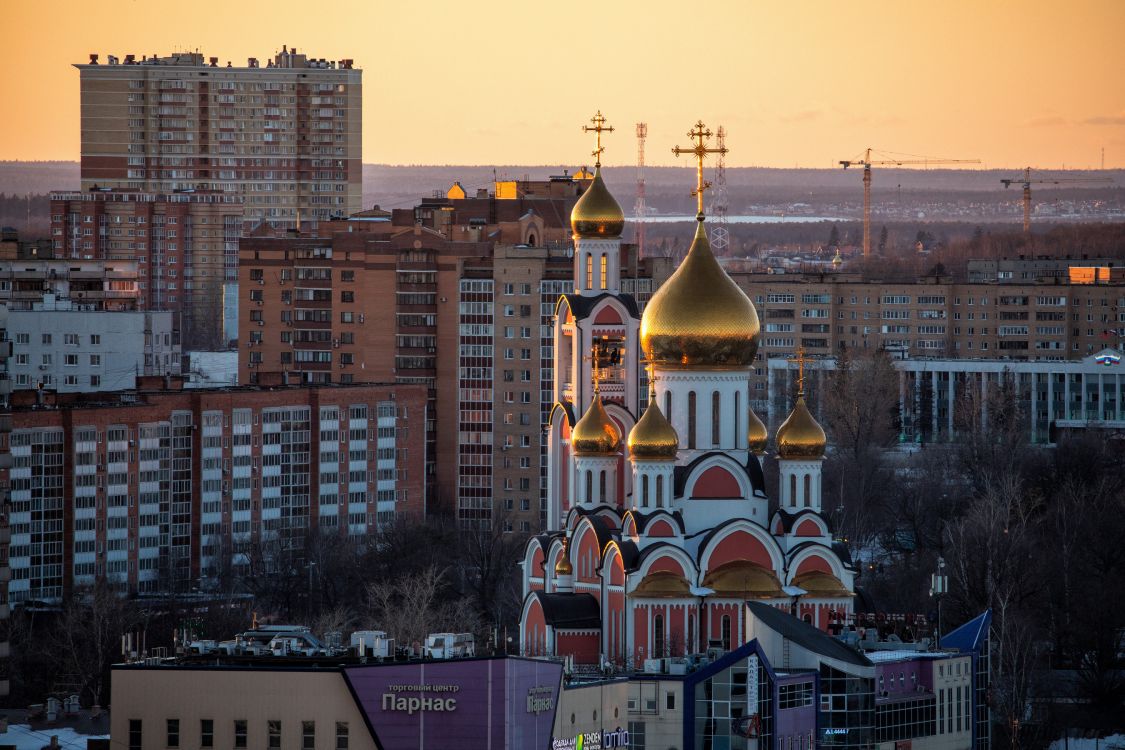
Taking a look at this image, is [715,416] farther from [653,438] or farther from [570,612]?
[570,612]

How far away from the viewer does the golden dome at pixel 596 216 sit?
59094 millimetres

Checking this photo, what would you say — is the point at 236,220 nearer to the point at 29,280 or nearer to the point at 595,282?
the point at 29,280

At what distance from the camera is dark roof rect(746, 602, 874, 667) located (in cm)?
4912

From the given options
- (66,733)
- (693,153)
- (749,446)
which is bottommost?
(66,733)

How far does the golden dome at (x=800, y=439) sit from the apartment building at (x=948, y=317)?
69661mm

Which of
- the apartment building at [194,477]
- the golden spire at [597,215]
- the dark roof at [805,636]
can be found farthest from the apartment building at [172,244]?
the dark roof at [805,636]

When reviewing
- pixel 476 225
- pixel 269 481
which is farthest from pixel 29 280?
pixel 269 481

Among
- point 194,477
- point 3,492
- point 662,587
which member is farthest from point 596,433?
point 194,477

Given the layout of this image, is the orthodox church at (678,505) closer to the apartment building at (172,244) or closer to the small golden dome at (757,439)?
the small golden dome at (757,439)

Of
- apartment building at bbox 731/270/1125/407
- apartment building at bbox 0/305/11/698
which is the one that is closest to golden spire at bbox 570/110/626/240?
apartment building at bbox 0/305/11/698

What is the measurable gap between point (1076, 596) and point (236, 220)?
87.3m

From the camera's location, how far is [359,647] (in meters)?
45.1

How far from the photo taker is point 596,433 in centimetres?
5528

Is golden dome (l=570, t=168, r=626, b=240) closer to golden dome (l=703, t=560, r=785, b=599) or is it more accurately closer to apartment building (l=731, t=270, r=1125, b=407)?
golden dome (l=703, t=560, r=785, b=599)
